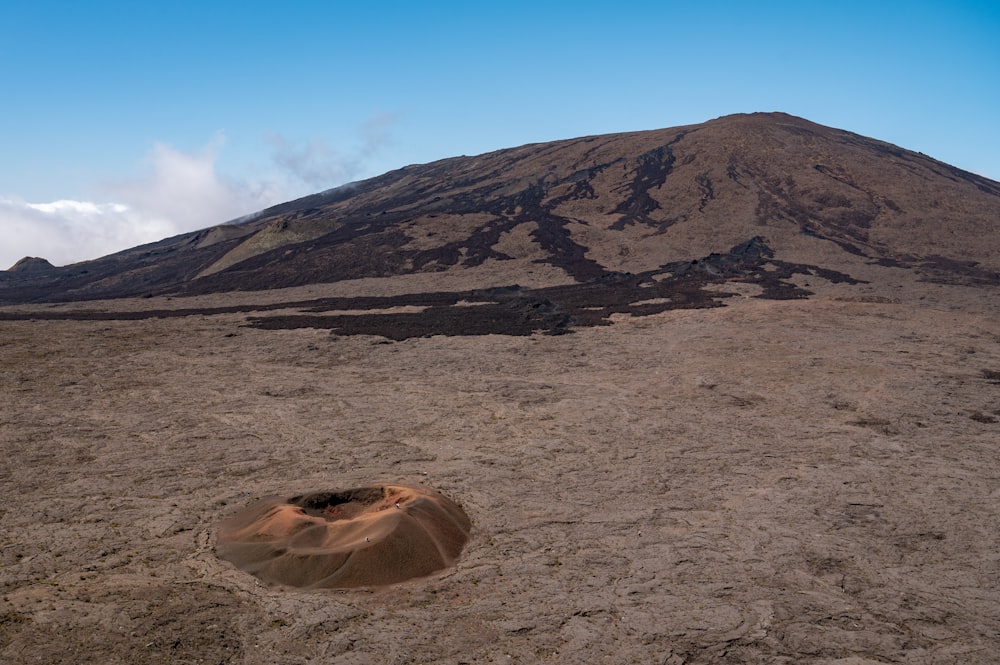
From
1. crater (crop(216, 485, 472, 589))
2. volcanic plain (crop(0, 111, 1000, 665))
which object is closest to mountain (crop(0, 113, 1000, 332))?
volcanic plain (crop(0, 111, 1000, 665))

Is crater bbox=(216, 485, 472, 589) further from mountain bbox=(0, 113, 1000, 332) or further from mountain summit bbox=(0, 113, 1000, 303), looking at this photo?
mountain summit bbox=(0, 113, 1000, 303)

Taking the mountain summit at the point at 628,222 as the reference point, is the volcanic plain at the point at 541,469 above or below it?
below

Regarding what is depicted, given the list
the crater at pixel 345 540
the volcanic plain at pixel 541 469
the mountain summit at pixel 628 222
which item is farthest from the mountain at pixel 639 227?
the crater at pixel 345 540

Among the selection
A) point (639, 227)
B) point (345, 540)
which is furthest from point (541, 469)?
point (639, 227)

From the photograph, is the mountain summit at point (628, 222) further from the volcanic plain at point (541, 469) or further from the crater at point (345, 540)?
the crater at point (345, 540)

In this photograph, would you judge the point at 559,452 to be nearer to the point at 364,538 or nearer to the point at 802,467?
the point at 802,467

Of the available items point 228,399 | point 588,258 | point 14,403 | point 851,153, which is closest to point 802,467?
point 228,399
